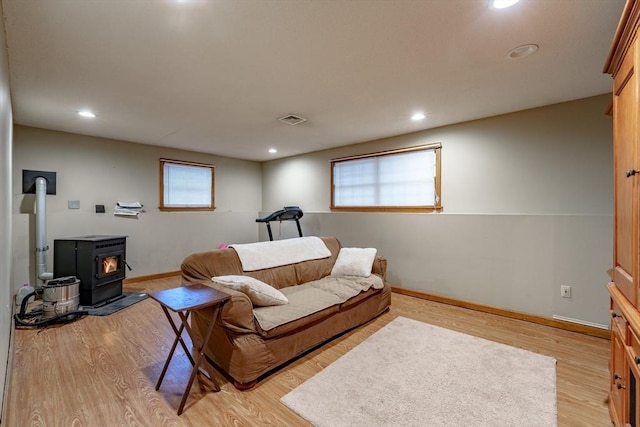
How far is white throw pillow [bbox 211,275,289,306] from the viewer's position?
2223 millimetres

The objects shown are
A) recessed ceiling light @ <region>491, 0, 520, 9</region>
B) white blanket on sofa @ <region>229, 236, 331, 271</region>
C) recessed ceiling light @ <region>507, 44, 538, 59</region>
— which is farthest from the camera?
white blanket on sofa @ <region>229, 236, 331, 271</region>

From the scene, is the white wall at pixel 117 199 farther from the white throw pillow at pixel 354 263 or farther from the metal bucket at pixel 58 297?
the white throw pillow at pixel 354 263

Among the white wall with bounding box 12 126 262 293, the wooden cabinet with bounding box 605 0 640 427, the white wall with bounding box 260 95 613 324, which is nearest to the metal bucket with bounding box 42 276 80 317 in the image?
the white wall with bounding box 12 126 262 293

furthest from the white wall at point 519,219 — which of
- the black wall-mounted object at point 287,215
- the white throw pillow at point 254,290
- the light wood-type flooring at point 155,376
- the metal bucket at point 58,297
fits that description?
the metal bucket at point 58,297

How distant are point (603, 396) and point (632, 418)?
83 cm

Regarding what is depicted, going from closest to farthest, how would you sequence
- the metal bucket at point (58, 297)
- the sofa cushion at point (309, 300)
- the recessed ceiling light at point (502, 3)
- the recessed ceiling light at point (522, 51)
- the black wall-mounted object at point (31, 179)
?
the recessed ceiling light at point (502, 3)
the recessed ceiling light at point (522, 51)
the sofa cushion at point (309, 300)
the metal bucket at point (58, 297)
the black wall-mounted object at point (31, 179)

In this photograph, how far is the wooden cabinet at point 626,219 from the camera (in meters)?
1.16

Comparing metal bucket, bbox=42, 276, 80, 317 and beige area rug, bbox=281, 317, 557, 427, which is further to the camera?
metal bucket, bbox=42, 276, 80, 317

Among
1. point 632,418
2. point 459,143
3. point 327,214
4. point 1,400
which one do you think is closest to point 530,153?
point 459,143

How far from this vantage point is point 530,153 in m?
3.28

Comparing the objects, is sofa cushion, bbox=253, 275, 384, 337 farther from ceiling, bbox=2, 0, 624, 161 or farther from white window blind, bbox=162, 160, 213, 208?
white window blind, bbox=162, 160, 213, 208

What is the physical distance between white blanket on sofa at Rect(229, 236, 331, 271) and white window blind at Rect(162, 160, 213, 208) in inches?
112

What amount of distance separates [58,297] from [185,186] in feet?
9.03

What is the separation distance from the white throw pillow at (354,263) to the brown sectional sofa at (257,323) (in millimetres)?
234
